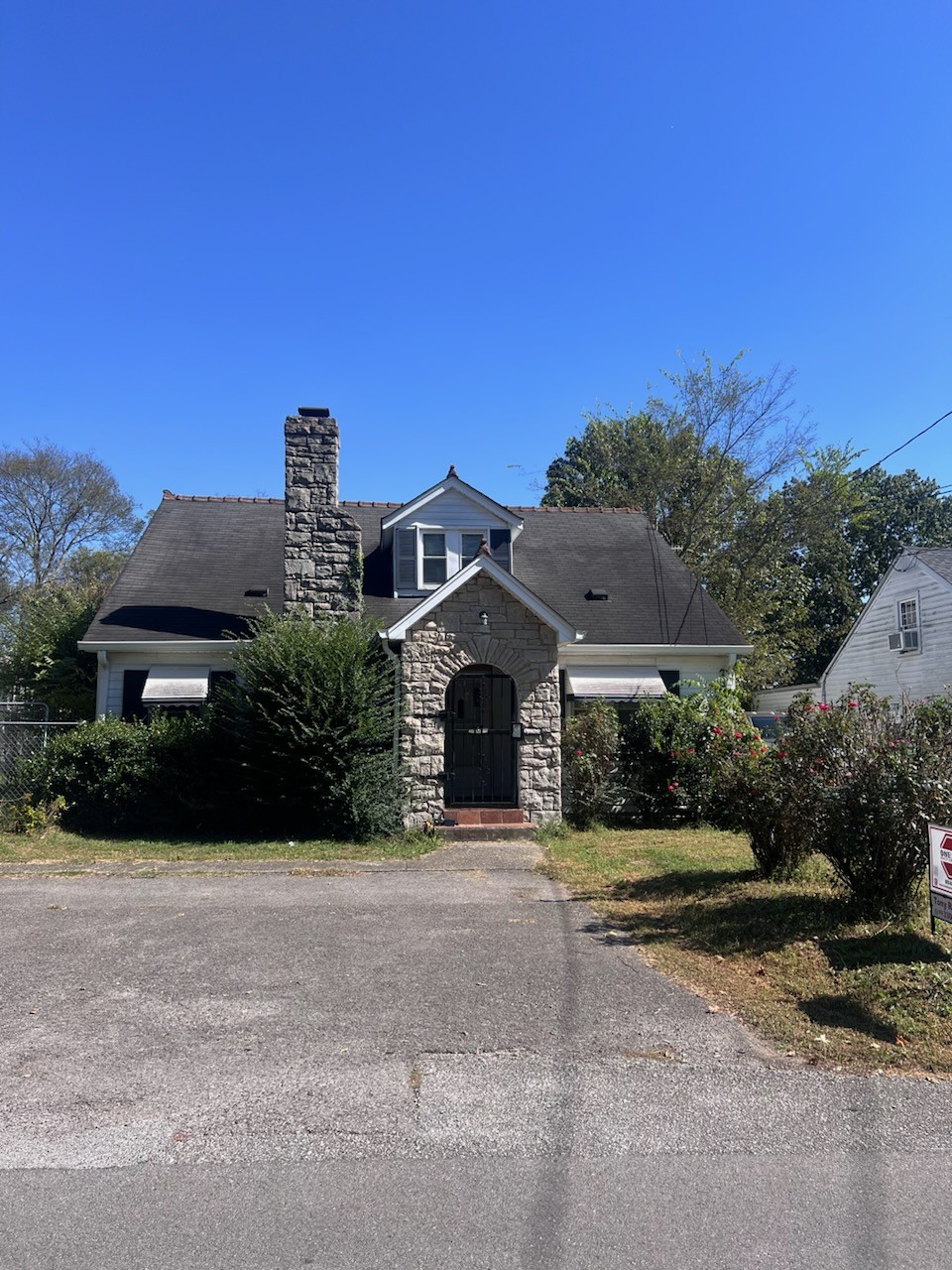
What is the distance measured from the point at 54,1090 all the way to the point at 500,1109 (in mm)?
2277

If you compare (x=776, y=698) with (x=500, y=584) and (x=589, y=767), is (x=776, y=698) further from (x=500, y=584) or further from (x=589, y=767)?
(x=500, y=584)

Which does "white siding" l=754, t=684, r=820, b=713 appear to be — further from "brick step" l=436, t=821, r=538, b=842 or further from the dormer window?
"brick step" l=436, t=821, r=538, b=842

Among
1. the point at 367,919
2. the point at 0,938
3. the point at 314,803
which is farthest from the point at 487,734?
the point at 0,938

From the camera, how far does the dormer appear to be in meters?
16.5

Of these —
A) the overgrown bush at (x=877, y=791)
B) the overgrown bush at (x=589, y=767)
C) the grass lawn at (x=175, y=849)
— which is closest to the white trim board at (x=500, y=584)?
the overgrown bush at (x=589, y=767)

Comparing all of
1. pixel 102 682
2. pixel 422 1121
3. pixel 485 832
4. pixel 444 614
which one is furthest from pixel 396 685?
pixel 422 1121

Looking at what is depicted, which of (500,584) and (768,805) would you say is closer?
(768,805)

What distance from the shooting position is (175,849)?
11906mm

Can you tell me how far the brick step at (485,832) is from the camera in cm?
1298

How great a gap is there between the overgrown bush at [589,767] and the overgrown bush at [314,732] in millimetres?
2908

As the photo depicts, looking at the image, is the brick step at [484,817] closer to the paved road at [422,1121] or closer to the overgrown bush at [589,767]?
the overgrown bush at [589,767]

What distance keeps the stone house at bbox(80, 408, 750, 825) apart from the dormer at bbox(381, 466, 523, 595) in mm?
26

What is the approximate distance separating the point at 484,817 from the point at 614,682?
3.71 metres

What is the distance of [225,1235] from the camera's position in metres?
3.24
